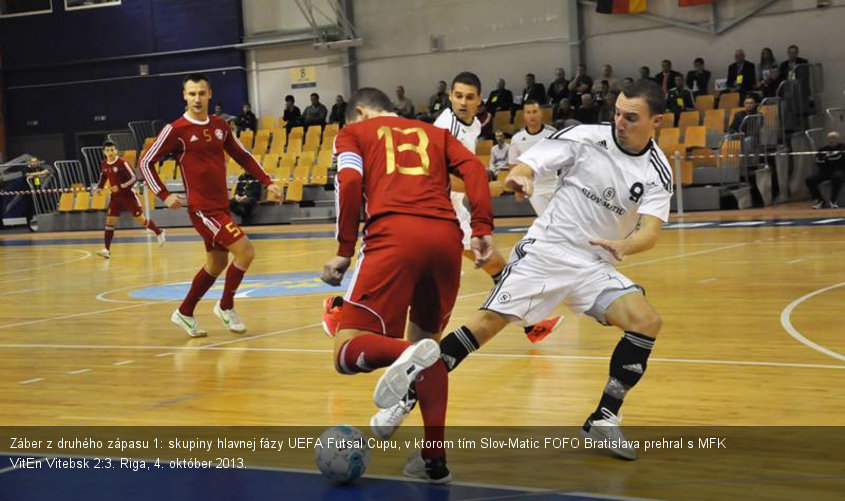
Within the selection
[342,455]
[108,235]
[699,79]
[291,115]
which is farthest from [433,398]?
[291,115]

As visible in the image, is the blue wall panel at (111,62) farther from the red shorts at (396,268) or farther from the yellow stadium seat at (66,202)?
the red shorts at (396,268)

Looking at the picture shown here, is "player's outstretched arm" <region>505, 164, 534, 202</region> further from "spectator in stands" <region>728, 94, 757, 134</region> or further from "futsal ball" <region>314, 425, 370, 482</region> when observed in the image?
"spectator in stands" <region>728, 94, 757, 134</region>

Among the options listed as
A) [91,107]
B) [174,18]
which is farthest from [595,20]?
[91,107]

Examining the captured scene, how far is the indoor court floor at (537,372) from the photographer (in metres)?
4.48

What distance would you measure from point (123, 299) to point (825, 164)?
13.5m

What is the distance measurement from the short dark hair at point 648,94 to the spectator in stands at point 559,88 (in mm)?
19199

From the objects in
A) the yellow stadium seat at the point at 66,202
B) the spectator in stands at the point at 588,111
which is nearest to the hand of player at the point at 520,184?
the spectator in stands at the point at 588,111

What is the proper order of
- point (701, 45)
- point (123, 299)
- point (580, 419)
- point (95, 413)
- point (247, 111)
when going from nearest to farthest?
A: 1. point (580, 419)
2. point (95, 413)
3. point (123, 299)
4. point (701, 45)
5. point (247, 111)

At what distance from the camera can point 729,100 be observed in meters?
22.7

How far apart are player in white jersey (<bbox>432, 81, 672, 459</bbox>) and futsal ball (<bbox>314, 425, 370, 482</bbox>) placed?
2.27ft

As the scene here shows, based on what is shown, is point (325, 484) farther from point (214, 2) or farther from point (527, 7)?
point (214, 2)

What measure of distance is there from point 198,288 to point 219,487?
464cm

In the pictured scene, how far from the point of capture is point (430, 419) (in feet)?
14.0

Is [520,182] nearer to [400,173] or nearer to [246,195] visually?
[400,173]
